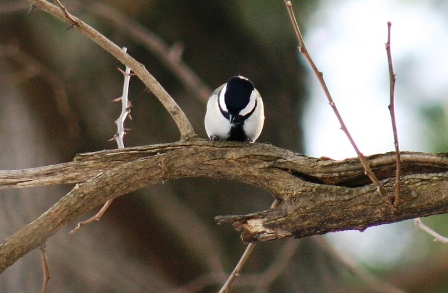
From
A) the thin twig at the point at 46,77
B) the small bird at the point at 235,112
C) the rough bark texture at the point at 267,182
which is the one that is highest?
the thin twig at the point at 46,77

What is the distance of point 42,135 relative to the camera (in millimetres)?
3156

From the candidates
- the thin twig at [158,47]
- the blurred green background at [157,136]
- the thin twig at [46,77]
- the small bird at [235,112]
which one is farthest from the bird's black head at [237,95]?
the thin twig at [46,77]

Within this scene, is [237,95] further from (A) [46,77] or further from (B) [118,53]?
(A) [46,77]

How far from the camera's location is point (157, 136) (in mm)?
3205

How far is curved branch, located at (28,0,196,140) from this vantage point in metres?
1.65

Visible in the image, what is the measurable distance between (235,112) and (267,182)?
19.2 inches

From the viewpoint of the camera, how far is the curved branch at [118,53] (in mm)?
1650

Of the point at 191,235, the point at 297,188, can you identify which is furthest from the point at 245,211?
the point at 297,188

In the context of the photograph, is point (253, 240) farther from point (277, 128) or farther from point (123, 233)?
point (277, 128)

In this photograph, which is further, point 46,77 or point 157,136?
point 157,136

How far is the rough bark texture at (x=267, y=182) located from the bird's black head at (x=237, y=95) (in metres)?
0.36

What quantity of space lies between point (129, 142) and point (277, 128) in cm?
85

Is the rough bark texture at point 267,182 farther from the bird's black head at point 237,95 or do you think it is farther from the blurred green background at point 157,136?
the blurred green background at point 157,136

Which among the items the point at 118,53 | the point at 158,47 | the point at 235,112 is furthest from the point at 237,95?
the point at 158,47
